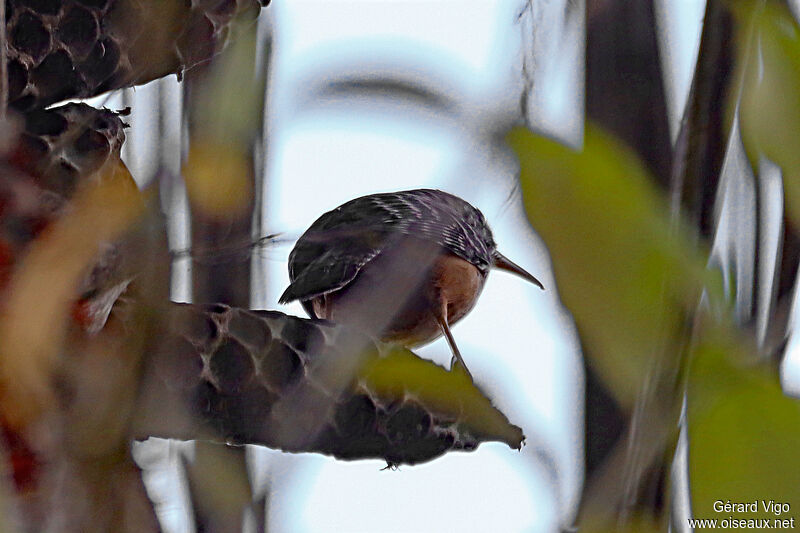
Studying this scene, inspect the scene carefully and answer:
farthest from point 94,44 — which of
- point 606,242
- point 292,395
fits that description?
point 606,242

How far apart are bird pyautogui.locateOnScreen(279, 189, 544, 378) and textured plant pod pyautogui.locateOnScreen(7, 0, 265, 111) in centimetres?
22

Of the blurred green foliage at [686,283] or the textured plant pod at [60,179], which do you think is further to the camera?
the textured plant pod at [60,179]

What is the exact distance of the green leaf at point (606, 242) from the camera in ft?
1.16

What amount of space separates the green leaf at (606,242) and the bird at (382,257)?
343mm

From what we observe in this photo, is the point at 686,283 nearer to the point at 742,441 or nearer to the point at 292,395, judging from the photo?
the point at 742,441

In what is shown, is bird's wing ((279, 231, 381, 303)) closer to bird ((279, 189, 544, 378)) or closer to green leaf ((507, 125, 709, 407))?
bird ((279, 189, 544, 378))

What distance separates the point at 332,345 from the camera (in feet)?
1.79

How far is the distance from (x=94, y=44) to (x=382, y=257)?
11.1 inches

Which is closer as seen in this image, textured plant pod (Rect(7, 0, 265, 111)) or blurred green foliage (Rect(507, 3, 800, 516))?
blurred green foliage (Rect(507, 3, 800, 516))

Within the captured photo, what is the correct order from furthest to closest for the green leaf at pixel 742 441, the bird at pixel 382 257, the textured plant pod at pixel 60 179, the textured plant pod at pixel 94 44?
the bird at pixel 382 257 → the textured plant pod at pixel 94 44 → the textured plant pod at pixel 60 179 → the green leaf at pixel 742 441

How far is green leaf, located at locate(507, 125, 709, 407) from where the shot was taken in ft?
1.16

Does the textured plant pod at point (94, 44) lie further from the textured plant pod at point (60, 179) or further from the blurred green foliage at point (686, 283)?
the blurred green foliage at point (686, 283)

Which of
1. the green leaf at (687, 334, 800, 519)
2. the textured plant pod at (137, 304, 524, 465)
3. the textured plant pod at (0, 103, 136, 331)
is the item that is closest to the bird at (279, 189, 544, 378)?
the textured plant pod at (137, 304, 524, 465)

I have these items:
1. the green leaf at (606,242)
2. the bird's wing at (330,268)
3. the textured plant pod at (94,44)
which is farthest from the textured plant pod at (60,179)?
the bird's wing at (330,268)
